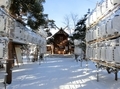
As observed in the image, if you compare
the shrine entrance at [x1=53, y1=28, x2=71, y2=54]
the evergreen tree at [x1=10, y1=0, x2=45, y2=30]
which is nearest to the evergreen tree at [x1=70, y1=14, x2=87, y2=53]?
the evergreen tree at [x1=10, y1=0, x2=45, y2=30]

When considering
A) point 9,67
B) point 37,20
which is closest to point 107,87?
point 9,67

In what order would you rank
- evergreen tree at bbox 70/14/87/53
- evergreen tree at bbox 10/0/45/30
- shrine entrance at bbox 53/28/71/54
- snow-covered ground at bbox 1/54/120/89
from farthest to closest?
shrine entrance at bbox 53/28/71/54
evergreen tree at bbox 70/14/87/53
evergreen tree at bbox 10/0/45/30
snow-covered ground at bbox 1/54/120/89

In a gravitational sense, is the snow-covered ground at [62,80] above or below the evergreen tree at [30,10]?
below

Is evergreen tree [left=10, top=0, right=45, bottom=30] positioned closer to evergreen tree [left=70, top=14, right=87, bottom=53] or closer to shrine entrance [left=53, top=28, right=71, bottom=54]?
evergreen tree [left=70, top=14, right=87, bottom=53]

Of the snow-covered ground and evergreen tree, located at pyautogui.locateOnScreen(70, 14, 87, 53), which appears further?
evergreen tree, located at pyautogui.locateOnScreen(70, 14, 87, 53)

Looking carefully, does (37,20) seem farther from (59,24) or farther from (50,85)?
(59,24)

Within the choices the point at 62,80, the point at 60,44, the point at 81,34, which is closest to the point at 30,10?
the point at 62,80

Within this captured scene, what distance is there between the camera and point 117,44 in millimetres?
5922

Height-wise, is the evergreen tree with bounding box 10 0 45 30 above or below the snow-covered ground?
above

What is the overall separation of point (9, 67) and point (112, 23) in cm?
455

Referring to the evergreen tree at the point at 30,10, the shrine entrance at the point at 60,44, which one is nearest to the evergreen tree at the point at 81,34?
the evergreen tree at the point at 30,10

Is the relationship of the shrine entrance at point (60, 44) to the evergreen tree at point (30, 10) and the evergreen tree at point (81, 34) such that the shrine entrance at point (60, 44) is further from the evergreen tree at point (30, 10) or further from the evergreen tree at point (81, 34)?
the evergreen tree at point (30, 10)

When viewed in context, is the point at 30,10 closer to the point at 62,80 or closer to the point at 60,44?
the point at 62,80

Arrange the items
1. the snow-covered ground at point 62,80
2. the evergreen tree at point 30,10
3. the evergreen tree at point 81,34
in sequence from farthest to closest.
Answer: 1. the evergreen tree at point 81,34
2. the evergreen tree at point 30,10
3. the snow-covered ground at point 62,80
